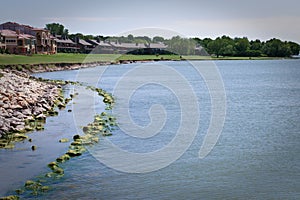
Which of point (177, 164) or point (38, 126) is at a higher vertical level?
point (38, 126)

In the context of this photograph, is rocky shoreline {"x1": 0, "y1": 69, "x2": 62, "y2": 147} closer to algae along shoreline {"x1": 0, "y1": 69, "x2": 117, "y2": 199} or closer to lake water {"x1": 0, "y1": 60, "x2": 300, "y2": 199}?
algae along shoreline {"x1": 0, "y1": 69, "x2": 117, "y2": 199}

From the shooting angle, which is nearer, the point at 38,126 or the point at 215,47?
the point at 38,126

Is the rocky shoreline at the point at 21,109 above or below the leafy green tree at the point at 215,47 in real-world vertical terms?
below

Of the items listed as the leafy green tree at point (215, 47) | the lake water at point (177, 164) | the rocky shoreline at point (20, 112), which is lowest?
the lake water at point (177, 164)

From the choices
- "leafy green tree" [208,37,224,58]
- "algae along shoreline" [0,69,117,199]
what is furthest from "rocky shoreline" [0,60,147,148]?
"leafy green tree" [208,37,224,58]

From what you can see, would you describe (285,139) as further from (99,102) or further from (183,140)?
(99,102)

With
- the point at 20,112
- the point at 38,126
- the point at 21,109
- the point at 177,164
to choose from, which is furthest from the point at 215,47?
the point at 177,164

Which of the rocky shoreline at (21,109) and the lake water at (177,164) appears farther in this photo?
the rocky shoreline at (21,109)

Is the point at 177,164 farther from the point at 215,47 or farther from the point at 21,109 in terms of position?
the point at 215,47

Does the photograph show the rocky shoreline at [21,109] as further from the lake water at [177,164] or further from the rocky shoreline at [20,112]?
the lake water at [177,164]

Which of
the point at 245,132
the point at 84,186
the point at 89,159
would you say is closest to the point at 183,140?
the point at 245,132

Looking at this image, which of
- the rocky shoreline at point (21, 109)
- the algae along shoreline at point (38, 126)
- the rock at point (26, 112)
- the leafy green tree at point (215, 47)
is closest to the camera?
the algae along shoreline at point (38, 126)

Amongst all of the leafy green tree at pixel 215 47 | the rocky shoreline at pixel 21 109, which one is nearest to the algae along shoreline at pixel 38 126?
the rocky shoreline at pixel 21 109

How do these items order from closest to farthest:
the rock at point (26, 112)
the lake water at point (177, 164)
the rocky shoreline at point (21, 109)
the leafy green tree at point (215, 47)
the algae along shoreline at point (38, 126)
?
1. the lake water at point (177, 164)
2. the algae along shoreline at point (38, 126)
3. the rocky shoreline at point (21, 109)
4. the rock at point (26, 112)
5. the leafy green tree at point (215, 47)
